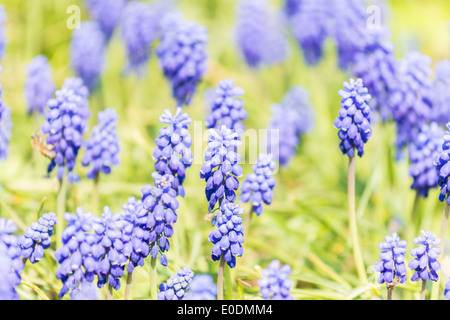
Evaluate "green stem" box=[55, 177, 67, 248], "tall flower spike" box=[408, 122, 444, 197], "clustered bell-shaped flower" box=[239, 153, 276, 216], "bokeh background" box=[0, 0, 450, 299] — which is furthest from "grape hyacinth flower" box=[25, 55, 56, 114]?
"tall flower spike" box=[408, 122, 444, 197]

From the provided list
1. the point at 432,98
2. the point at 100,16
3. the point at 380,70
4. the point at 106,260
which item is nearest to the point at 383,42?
the point at 380,70

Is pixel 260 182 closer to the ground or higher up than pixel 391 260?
higher up

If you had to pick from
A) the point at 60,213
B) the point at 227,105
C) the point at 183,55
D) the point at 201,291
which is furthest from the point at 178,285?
the point at 183,55

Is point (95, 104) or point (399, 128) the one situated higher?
point (95, 104)

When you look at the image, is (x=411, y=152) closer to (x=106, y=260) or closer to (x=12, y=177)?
(x=106, y=260)

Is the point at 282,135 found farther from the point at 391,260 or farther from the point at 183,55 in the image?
the point at 391,260

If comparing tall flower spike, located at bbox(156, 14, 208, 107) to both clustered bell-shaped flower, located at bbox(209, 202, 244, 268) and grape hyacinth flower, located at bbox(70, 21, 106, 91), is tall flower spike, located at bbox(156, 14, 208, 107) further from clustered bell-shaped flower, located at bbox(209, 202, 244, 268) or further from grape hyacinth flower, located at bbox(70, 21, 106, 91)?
clustered bell-shaped flower, located at bbox(209, 202, 244, 268)
